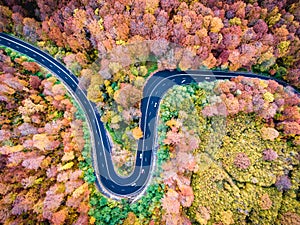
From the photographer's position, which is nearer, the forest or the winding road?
the forest

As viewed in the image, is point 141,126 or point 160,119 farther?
point 141,126

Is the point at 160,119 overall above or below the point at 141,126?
above

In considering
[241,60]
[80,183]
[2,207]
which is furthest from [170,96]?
[2,207]

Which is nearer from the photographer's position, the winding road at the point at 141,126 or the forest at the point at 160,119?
the forest at the point at 160,119

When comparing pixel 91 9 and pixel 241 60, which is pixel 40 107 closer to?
pixel 91 9
